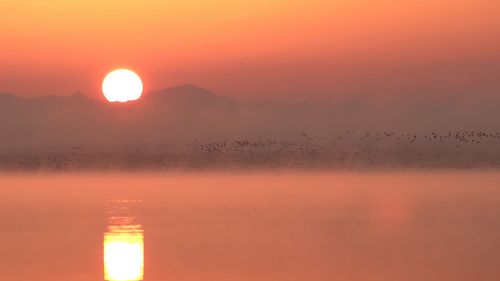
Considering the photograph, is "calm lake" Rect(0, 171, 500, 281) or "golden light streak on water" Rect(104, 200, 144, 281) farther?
"calm lake" Rect(0, 171, 500, 281)

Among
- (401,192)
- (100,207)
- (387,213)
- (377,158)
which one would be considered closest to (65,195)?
(100,207)

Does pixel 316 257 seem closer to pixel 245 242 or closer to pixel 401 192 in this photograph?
pixel 245 242

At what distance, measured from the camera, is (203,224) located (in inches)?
1454

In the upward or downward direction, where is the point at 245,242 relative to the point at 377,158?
downward

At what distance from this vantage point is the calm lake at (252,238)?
25109mm

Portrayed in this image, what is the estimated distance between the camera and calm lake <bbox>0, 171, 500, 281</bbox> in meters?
25.1

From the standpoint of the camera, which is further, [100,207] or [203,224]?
Result: [100,207]

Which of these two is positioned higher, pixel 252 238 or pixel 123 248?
pixel 252 238

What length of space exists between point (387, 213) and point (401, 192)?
1791 cm

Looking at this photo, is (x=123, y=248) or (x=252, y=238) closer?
(x=123, y=248)

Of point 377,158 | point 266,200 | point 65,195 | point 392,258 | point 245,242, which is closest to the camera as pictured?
point 392,258

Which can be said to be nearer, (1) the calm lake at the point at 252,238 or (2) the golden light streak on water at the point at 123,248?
(2) the golden light streak on water at the point at 123,248

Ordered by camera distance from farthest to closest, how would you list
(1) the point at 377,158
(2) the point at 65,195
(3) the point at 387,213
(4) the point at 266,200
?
(1) the point at 377,158 → (2) the point at 65,195 → (4) the point at 266,200 → (3) the point at 387,213

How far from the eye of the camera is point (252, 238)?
32.1 metres
